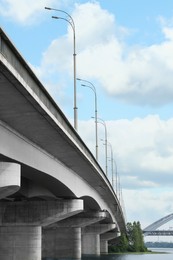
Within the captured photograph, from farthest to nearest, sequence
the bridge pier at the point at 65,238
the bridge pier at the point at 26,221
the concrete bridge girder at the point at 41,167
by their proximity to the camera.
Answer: the bridge pier at the point at 65,238
the bridge pier at the point at 26,221
the concrete bridge girder at the point at 41,167

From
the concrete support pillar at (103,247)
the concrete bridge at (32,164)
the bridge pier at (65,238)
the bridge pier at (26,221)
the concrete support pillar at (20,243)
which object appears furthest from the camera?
the concrete support pillar at (103,247)

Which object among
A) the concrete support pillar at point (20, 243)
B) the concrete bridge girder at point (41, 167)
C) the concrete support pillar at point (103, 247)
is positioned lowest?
the concrete support pillar at point (20, 243)

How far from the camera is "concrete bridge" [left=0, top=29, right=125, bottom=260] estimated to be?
19438mm

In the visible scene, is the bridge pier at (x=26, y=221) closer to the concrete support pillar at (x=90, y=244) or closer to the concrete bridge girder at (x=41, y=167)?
the concrete bridge girder at (x=41, y=167)

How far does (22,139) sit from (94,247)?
8220 cm

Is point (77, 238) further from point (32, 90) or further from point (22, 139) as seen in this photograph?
point (32, 90)

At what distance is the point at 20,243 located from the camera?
43.6 meters

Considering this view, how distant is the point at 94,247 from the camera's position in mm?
103500

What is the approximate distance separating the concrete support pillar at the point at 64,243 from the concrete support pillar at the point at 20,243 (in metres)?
32.1


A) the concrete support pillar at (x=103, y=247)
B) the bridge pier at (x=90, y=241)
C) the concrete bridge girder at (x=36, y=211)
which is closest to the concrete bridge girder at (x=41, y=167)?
the concrete bridge girder at (x=36, y=211)

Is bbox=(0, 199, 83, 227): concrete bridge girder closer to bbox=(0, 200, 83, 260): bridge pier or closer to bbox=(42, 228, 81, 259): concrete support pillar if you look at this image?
bbox=(0, 200, 83, 260): bridge pier

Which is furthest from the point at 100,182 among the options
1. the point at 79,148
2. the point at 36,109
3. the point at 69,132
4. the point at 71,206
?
the point at 36,109

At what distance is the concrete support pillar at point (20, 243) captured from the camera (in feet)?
141

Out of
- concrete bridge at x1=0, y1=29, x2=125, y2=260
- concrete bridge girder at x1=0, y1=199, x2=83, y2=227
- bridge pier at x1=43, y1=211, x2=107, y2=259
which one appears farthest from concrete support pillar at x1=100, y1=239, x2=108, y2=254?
concrete bridge girder at x1=0, y1=199, x2=83, y2=227
